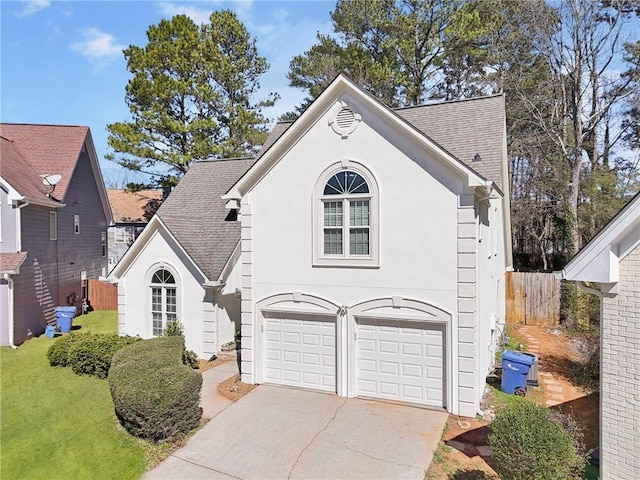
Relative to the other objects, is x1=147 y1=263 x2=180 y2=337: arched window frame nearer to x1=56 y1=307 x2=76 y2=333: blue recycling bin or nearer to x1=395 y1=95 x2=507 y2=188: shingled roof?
x1=56 y1=307 x2=76 y2=333: blue recycling bin

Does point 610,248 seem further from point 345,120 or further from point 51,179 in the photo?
point 51,179

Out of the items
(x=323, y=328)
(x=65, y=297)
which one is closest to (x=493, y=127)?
(x=323, y=328)

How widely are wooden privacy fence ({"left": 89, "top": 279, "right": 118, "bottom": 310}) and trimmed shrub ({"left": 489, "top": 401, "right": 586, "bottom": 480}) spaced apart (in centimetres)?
2266

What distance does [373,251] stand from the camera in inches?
402

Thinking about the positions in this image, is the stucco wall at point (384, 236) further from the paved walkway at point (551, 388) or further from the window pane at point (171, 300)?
the window pane at point (171, 300)

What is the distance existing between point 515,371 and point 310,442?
19.9ft

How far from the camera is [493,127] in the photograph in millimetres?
11602

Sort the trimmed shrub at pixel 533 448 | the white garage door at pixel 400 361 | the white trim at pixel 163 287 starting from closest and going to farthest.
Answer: the trimmed shrub at pixel 533 448 < the white garage door at pixel 400 361 < the white trim at pixel 163 287

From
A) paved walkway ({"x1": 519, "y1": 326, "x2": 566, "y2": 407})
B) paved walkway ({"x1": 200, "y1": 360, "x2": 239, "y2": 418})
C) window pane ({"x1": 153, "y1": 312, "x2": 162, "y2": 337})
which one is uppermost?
window pane ({"x1": 153, "y1": 312, "x2": 162, "y2": 337})

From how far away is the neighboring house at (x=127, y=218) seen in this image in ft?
107

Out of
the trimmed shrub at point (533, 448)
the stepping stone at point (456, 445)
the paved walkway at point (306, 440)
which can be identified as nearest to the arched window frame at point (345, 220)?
the paved walkway at point (306, 440)

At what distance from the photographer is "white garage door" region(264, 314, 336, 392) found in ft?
35.4

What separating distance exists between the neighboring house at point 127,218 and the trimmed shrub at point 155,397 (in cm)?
2571

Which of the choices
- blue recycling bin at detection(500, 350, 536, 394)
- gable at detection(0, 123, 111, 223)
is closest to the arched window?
gable at detection(0, 123, 111, 223)
